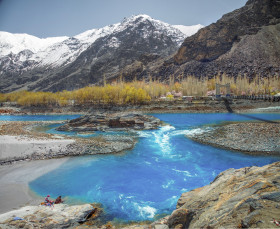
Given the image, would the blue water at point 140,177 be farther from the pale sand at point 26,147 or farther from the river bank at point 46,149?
the pale sand at point 26,147

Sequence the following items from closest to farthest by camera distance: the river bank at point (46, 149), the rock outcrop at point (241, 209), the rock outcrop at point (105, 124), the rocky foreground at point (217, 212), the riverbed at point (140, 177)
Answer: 1. the rock outcrop at point (241, 209)
2. the rocky foreground at point (217, 212)
3. the riverbed at point (140, 177)
4. the river bank at point (46, 149)
5. the rock outcrop at point (105, 124)

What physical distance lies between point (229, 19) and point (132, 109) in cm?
12250

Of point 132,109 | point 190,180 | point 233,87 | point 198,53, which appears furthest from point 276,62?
point 190,180

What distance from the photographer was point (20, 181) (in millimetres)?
13188

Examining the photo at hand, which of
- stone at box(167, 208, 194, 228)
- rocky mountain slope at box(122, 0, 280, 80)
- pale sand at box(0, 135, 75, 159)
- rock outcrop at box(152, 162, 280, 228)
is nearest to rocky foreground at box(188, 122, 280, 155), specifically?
rock outcrop at box(152, 162, 280, 228)

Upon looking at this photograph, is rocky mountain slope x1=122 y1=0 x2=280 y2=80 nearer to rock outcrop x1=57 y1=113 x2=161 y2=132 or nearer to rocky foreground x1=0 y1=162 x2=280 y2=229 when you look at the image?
rock outcrop x1=57 y1=113 x2=161 y2=132

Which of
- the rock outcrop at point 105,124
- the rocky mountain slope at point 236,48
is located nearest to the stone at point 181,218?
the rock outcrop at point 105,124

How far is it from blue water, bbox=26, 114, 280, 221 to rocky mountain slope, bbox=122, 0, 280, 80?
343 ft

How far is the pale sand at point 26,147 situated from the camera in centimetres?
1739

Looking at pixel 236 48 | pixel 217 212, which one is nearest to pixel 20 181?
pixel 217 212

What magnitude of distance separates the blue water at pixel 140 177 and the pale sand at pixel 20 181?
649 millimetres

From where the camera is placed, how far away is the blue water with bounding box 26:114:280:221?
34.7 feet

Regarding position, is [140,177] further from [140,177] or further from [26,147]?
[26,147]

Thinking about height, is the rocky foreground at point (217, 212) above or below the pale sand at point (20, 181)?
above
